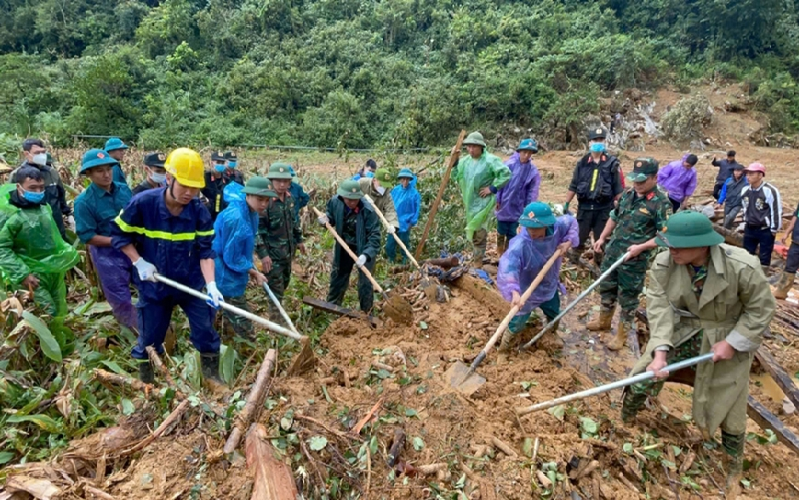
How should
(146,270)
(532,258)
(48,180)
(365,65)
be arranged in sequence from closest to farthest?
1. (146,270)
2. (532,258)
3. (48,180)
4. (365,65)

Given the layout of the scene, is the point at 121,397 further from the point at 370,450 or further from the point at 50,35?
the point at 50,35

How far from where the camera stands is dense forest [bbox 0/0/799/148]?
1991cm

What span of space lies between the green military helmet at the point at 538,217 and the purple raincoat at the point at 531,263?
20 centimetres

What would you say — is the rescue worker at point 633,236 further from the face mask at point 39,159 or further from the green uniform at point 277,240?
the face mask at point 39,159

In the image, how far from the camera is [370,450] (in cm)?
251

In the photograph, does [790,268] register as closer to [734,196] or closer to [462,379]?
[734,196]

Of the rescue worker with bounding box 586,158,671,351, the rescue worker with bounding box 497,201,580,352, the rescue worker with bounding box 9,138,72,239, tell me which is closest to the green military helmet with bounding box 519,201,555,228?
the rescue worker with bounding box 497,201,580,352

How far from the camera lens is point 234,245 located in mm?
3771

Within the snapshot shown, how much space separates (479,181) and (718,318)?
11.7 ft

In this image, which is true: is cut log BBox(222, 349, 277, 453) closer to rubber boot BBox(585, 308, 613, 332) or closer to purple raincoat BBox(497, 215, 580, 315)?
purple raincoat BBox(497, 215, 580, 315)

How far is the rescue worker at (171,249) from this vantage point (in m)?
2.94

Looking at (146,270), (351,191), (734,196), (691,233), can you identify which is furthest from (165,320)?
(734,196)

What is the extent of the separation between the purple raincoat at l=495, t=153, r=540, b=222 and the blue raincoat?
3386 millimetres

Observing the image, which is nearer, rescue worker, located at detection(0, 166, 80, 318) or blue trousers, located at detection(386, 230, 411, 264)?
rescue worker, located at detection(0, 166, 80, 318)
